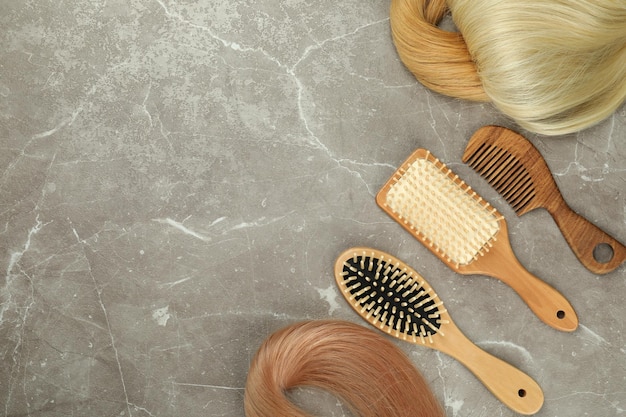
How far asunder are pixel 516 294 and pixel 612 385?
0.77 ft

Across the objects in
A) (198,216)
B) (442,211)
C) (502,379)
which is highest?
(442,211)

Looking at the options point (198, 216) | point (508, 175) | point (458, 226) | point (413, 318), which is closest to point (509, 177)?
point (508, 175)

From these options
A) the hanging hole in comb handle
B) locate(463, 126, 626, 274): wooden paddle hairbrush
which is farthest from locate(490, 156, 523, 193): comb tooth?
the hanging hole in comb handle

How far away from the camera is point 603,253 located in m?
1.12

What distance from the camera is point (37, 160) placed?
3.68 feet

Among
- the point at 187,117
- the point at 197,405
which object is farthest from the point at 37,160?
the point at 197,405

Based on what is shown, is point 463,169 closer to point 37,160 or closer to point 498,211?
point 498,211

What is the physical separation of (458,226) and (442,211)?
4 cm

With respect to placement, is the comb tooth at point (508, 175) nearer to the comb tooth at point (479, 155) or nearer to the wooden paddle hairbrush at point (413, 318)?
the comb tooth at point (479, 155)

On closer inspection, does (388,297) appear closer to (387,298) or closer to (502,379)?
(387,298)

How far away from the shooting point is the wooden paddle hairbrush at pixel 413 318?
1.09 metres

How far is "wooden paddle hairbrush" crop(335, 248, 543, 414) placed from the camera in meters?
1.09

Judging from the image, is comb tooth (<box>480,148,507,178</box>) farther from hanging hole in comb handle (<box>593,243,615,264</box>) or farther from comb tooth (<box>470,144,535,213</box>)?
hanging hole in comb handle (<box>593,243,615,264</box>)

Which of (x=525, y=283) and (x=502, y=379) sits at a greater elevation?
(x=525, y=283)
